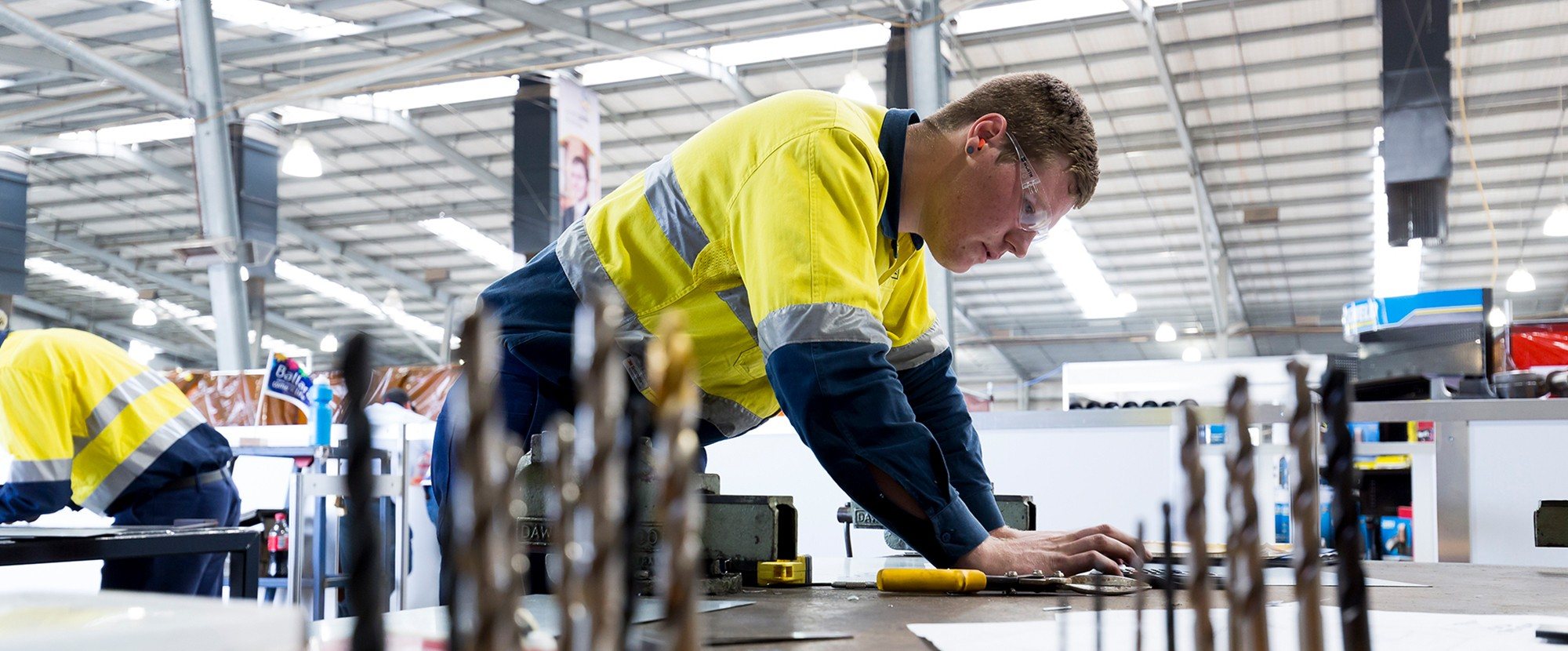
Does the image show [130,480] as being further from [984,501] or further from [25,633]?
[25,633]

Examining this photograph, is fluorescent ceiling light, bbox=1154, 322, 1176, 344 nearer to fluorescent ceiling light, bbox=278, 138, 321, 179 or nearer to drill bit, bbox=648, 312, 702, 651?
fluorescent ceiling light, bbox=278, 138, 321, 179

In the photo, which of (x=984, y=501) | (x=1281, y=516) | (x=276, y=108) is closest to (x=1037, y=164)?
(x=984, y=501)

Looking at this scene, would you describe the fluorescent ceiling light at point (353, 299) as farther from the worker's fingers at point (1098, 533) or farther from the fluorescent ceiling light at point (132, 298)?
the worker's fingers at point (1098, 533)

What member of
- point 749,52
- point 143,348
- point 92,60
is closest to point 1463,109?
point 749,52

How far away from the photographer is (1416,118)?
20.5 ft

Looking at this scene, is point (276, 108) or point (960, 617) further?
point (276, 108)

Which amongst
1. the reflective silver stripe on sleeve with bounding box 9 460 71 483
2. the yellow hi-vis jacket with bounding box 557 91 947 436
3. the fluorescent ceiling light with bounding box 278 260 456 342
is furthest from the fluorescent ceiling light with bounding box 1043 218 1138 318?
the yellow hi-vis jacket with bounding box 557 91 947 436

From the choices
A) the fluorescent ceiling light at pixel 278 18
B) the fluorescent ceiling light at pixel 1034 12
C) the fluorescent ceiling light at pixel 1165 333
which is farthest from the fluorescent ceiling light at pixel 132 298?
the fluorescent ceiling light at pixel 1165 333

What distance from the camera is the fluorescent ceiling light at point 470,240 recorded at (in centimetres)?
1456

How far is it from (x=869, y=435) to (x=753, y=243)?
257 mm

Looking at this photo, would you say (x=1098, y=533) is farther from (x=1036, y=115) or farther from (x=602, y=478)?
(x=602, y=478)

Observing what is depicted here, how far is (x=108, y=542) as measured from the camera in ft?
6.71

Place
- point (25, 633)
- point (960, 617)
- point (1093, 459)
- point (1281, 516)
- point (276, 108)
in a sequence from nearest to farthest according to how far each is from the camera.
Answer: point (25, 633) < point (960, 617) < point (1093, 459) < point (1281, 516) < point (276, 108)

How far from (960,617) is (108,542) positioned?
1613 millimetres
